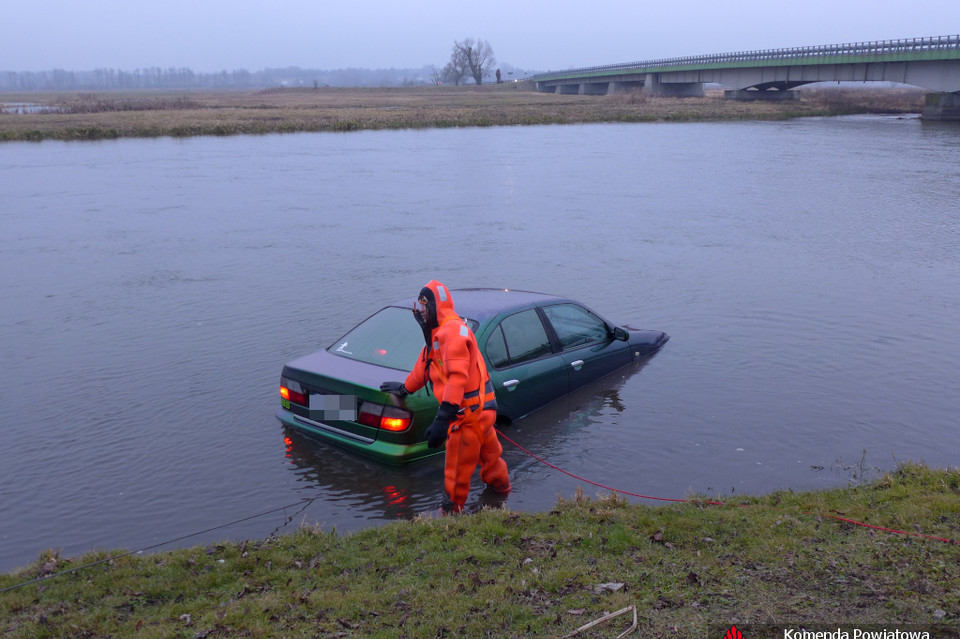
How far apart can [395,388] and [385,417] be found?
0.38 m

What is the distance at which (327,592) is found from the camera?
15.8ft

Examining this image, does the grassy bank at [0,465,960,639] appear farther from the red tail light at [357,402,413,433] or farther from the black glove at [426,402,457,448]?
the red tail light at [357,402,413,433]

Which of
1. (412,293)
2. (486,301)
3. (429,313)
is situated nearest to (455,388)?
(429,313)

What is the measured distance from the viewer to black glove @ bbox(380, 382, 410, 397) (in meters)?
6.71

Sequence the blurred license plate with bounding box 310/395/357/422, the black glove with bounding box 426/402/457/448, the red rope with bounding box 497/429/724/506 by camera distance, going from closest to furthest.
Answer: the black glove with bounding box 426/402/457/448, the red rope with bounding box 497/429/724/506, the blurred license plate with bounding box 310/395/357/422

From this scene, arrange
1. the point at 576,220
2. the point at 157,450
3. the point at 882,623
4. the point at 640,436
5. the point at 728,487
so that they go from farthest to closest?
the point at 576,220 < the point at 640,436 < the point at 157,450 < the point at 728,487 < the point at 882,623

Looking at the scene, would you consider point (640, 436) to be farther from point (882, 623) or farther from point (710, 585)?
point (882, 623)

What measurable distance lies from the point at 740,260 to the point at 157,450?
11.9 m

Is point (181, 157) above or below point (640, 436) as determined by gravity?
above

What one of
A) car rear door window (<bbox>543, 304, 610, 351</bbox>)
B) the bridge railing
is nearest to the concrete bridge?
the bridge railing

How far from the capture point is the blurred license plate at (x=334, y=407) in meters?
7.11

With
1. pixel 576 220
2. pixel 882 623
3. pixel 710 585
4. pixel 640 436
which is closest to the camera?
pixel 882 623

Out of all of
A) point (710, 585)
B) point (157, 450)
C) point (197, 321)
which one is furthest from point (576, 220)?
point (710, 585)

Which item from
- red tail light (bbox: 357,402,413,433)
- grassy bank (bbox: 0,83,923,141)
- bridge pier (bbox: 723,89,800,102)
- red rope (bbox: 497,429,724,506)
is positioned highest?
bridge pier (bbox: 723,89,800,102)
